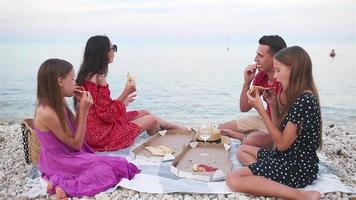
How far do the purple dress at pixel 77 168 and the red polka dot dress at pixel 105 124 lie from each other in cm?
68

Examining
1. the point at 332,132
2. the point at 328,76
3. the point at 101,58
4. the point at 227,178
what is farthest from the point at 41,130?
the point at 328,76

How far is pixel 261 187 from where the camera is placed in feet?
11.0

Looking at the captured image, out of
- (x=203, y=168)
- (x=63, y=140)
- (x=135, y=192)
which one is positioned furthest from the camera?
(x=203, y=168)

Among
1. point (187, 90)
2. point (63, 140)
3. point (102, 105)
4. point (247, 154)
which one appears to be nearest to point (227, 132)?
point (247, 154)

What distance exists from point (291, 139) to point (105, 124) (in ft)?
6.72

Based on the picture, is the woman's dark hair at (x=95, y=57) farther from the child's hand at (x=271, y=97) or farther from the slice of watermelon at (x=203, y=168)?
the child's hand at (x=271, y=97)

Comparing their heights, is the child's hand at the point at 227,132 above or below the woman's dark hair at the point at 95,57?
below

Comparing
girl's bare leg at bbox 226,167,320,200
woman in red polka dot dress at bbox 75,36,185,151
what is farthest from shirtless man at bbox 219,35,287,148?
woman in red polka dot dress at bbox 75,36,185,151

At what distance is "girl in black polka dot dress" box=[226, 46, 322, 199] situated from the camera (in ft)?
10.8

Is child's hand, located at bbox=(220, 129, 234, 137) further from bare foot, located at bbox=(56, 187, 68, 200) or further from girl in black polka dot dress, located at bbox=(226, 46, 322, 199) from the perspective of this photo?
bare foot, located at bbox=(56, 187, 68, 200)

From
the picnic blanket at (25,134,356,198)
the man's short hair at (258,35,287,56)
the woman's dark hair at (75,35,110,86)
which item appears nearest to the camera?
the picnic blanket at (25,134,356,198)

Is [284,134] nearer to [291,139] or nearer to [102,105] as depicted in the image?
[291,139]

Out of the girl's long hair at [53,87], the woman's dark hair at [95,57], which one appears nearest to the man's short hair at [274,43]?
the woman's dark hair at [95,57]

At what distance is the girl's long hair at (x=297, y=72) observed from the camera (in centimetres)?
339
